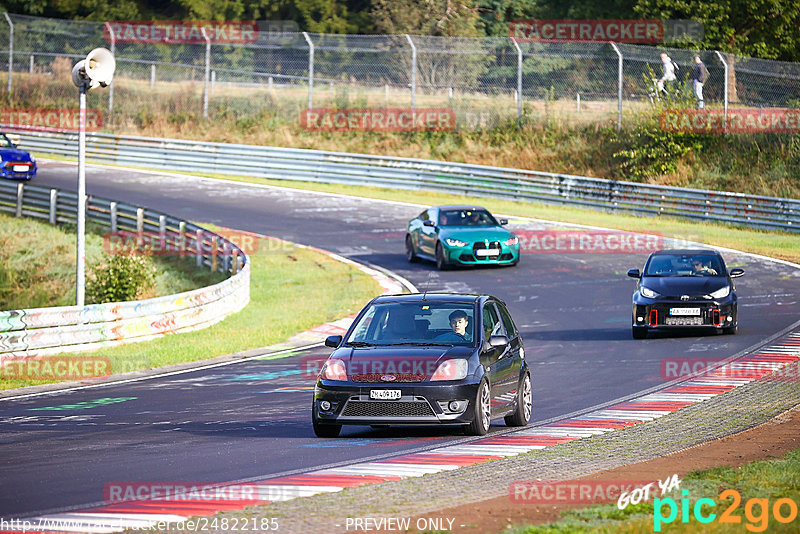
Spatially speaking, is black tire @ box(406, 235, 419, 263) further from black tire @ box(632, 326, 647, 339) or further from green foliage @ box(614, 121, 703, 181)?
A: green foliage @ box(614, 121, 703, 181)

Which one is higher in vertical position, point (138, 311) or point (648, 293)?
point (648, 293)

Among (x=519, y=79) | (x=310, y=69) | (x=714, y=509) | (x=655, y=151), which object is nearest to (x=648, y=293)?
(x=714, y=509)

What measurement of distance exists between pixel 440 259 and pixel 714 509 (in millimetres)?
20500

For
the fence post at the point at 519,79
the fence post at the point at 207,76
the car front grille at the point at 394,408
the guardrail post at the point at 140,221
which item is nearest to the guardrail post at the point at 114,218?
the guardrail post at the point at 140,221

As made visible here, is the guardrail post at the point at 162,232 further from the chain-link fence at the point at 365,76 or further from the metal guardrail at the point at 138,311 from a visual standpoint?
the chain-link fence at the point at 365,76

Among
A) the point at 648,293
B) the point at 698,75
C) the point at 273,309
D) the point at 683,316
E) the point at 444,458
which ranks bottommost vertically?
the point at 273,309

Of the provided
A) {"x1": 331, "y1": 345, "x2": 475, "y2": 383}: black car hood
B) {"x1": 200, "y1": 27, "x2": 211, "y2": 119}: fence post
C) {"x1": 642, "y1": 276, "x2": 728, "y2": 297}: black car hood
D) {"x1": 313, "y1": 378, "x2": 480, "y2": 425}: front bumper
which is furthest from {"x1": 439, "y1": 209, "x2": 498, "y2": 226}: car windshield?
{"x1": 200, "y1": 27, "x2": 211, "y2": 119}: fence post

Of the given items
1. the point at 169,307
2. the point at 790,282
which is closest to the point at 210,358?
the point at 169,307

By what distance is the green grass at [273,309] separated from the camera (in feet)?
63.6

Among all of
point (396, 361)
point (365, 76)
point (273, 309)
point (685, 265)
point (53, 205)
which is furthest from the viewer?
point (365, 76)

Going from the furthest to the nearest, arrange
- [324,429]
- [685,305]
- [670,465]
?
[685,305] → [324,429] → [670,465]

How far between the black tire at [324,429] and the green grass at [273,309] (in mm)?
6664

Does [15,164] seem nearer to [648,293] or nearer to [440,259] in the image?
[440,259]

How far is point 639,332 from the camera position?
1991cm
